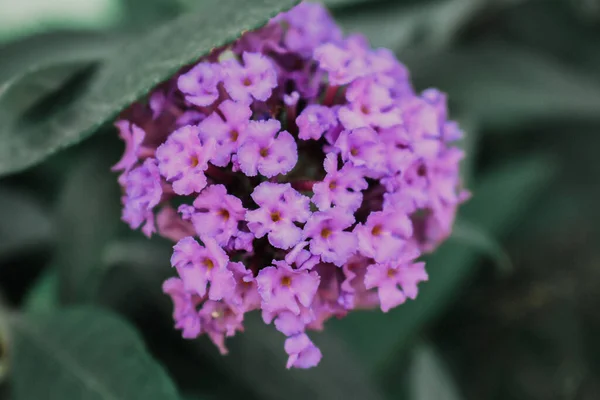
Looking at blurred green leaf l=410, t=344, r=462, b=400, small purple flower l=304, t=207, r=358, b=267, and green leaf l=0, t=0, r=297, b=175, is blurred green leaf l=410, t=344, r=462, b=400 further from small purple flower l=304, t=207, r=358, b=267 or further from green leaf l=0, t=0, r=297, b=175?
green leaf l=0, t=0, r=297, b=175

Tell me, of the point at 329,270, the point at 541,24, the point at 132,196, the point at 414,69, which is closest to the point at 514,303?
the point at 414,69

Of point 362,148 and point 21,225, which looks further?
point 21,225

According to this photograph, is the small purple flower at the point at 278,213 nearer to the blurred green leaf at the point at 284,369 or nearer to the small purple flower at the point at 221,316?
the small purple flower at the point at 221,316

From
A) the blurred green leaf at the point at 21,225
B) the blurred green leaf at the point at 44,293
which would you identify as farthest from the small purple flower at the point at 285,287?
the blurred green leaf at the point at 21,225

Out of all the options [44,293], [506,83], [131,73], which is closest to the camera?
[131,73]

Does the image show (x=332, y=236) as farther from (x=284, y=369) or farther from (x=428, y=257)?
(x=428, y=257)

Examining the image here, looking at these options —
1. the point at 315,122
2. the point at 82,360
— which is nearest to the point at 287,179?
the point at 315,122

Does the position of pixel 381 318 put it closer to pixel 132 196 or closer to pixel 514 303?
pixel 514 303
